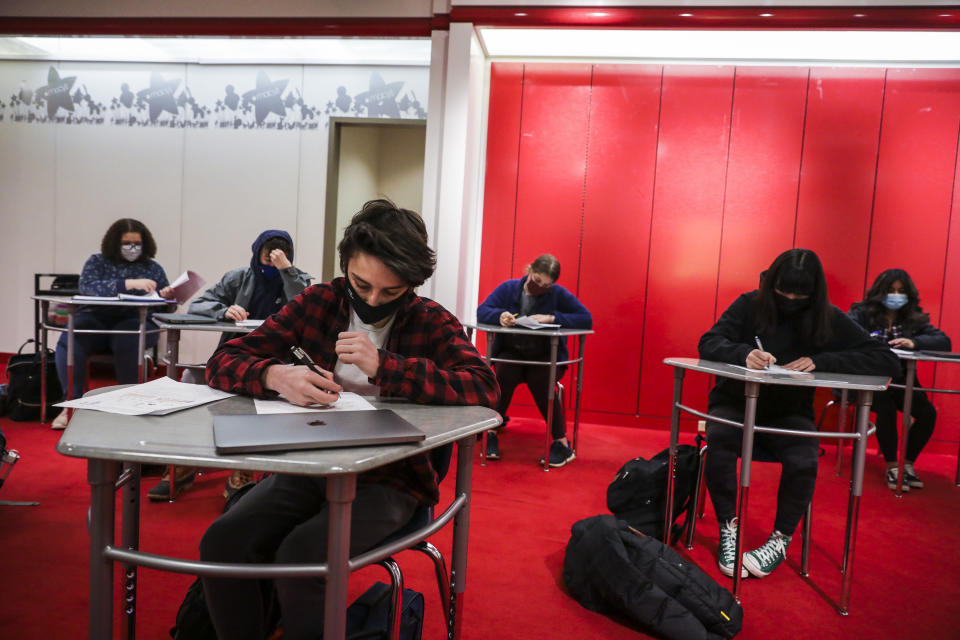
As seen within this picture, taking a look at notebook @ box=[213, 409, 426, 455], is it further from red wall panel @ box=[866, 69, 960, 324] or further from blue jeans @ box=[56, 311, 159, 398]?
red wall panel @ box=[866, 69, 960, 324]

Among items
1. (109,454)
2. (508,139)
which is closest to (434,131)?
(508,139)

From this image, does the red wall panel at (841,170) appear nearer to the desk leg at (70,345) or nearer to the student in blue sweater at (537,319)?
the student in blue sweater at (537,319)

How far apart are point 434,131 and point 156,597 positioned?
3.23 metres

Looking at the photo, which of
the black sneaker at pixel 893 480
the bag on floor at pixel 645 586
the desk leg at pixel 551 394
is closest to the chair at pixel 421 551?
the bag on floor at pixel 645 586

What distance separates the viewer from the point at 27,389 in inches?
146

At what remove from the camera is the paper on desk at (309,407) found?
1.13 m

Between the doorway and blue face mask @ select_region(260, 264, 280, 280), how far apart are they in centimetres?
189

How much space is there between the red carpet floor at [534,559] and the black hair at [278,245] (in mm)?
1190

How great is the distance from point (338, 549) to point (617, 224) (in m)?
4.01

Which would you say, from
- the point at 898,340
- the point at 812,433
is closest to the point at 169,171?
the point at 812,433

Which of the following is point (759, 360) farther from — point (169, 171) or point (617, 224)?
point (169, 171)

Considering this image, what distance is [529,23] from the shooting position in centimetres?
400

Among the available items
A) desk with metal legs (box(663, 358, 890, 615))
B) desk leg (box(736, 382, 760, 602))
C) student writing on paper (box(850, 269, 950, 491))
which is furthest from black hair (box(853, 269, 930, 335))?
desk leg (box(736, 382, 760, 602))

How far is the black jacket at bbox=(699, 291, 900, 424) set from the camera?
226 cm
